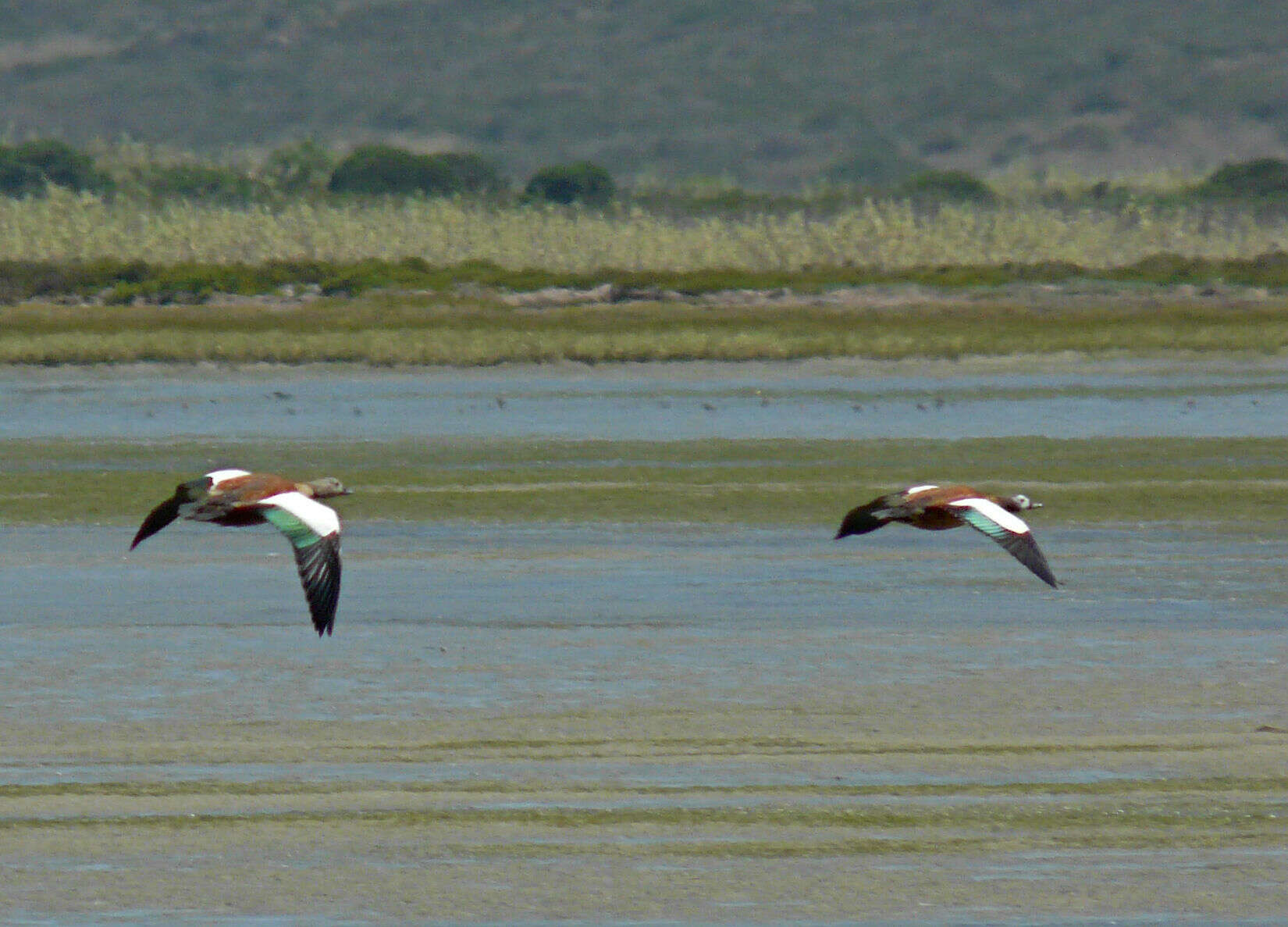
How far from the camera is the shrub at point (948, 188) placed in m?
58.7

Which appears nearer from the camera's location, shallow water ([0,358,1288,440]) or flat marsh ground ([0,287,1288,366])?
shallow water ([0,358,1288,440])

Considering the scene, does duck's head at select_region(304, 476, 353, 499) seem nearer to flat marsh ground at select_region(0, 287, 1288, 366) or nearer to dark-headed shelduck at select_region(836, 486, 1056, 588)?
dark-headed shelduck at select_region(836, 486, 1056, 588)

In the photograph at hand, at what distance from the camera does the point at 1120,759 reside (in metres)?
8.66

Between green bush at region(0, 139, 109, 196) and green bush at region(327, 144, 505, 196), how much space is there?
5.16 meters

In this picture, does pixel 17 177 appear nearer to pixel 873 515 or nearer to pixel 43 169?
pixel 43 169

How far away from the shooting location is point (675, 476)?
57.6 feet

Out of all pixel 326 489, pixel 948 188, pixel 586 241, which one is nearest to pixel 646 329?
pixel 586 241

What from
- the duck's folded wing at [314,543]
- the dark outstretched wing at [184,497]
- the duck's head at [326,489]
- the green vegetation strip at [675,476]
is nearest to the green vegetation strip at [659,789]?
the duck's folded wing at [314,543]

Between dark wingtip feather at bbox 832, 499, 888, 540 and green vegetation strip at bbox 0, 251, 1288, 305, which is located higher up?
dark wingtip feather at bbox 832, 499, 888, 540

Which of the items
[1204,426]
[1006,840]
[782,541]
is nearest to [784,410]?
[1204,426]

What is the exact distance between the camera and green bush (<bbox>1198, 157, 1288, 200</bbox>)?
182 ft

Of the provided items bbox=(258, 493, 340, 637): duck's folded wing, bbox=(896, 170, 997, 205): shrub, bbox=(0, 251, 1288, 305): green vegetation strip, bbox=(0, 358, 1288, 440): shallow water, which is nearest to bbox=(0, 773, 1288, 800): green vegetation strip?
bbox=(258, 493, 340, 637): duck's folded wing

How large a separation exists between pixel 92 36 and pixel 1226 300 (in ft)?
232

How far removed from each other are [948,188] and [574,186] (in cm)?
942
